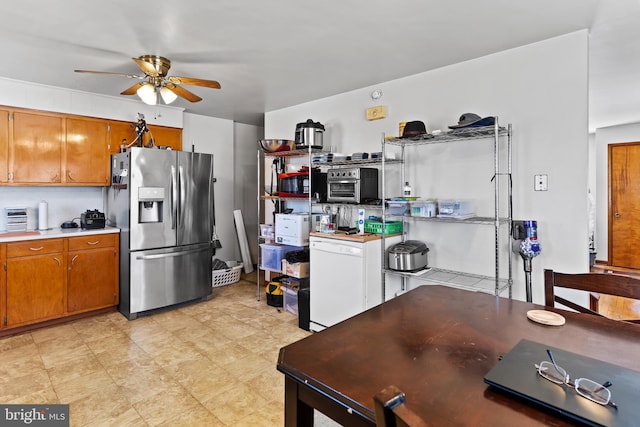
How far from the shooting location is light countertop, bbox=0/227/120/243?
10.6ft

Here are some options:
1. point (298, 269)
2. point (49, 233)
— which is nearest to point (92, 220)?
point (49, 233)

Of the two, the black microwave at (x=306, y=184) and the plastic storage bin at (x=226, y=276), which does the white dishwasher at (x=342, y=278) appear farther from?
the plastic storage bin at (x=226, y=276)

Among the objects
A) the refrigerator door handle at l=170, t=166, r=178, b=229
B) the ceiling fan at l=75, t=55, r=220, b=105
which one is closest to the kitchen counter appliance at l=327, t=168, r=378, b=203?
the ceiling fan at l=75, t=55, r=220, b=105

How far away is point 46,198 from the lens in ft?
13.0

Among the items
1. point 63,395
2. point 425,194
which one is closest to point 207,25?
point 425,194

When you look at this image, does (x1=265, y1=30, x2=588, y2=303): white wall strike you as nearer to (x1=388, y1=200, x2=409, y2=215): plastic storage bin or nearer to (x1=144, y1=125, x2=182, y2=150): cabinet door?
(x1=388, y1=200, x2=409, y2=215): plastic storage bin

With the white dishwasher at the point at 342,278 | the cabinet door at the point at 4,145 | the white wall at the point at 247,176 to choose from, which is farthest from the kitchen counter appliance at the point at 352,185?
the cabinet door at the point at 4,145

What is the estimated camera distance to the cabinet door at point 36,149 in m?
3.53

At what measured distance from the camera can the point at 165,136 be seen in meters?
4.64

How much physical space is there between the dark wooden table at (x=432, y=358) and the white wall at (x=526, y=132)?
145 cm

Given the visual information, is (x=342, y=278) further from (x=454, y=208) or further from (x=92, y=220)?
(x=92, y=220)

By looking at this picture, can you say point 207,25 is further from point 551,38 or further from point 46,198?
point 46,198

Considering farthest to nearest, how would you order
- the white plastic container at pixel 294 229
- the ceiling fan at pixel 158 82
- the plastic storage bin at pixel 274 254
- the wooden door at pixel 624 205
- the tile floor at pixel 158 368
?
the wooden door at pixel 624 205, the plastic storage bin at pixel 274 254, the white plastic container at pixel 294 229, the ceiling fan at pixel 158 82, the tile floor at pixel 158 368

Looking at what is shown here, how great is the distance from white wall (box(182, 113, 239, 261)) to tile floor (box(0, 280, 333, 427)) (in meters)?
1.86
